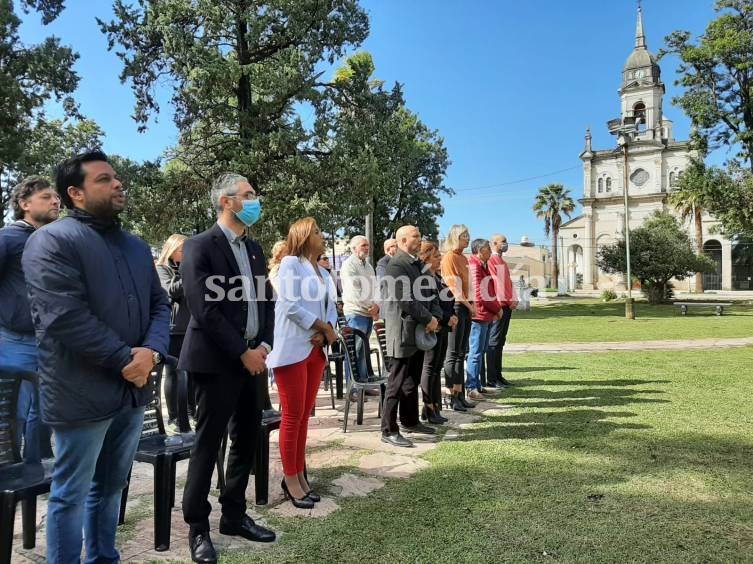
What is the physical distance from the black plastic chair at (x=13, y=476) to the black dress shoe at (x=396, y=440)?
9.42ft

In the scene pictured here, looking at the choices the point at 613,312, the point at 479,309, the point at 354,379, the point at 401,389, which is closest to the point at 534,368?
the point at 479,309

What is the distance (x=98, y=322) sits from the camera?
2436 millimetres

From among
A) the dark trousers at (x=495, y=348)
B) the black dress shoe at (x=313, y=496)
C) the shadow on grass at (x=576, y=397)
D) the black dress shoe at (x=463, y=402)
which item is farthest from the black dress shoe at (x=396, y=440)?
the dark trousers at (x=495, y=348)

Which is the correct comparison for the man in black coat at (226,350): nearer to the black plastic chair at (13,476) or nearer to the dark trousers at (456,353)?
the black plastic chair at (13,476)

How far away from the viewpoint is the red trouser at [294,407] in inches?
151

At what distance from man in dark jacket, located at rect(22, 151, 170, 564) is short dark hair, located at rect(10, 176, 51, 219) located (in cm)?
132

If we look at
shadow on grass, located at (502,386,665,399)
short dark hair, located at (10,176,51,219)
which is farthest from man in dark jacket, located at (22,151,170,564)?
shadow on grass, located at (502,386,665,399)

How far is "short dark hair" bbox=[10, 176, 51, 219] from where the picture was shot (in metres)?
3.70

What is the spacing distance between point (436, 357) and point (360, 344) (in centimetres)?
98

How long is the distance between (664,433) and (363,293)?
3.67 m

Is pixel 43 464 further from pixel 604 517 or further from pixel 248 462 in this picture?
pixel 604 517

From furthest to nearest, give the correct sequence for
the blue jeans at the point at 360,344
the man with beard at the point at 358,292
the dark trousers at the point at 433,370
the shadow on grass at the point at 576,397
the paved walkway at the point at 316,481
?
1. the man with beard at the point at 358,292
2. the shadow on grass at the point at 576,397
3. the blue jeans at the point at 360,344
4. the dark trousers at the point at 433,370
5. the paved walkway at the point at 316,481

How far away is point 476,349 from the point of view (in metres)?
7.51

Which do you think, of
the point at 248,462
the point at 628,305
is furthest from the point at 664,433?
the point at 628,305
